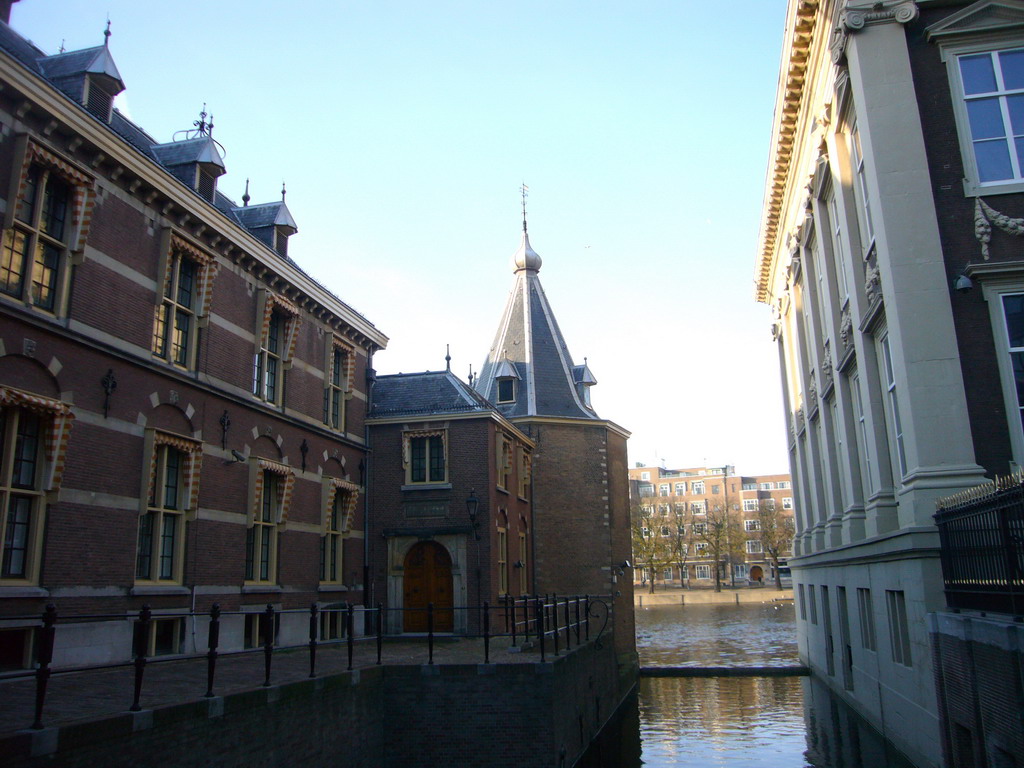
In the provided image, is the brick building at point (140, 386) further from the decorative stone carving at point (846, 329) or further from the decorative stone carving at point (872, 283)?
the decorative stone carving at point (846, 329)

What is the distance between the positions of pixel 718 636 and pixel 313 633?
3319 centimetres

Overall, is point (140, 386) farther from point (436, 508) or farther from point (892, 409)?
point (892, 409)

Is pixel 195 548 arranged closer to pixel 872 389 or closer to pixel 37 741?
pixel 37 741

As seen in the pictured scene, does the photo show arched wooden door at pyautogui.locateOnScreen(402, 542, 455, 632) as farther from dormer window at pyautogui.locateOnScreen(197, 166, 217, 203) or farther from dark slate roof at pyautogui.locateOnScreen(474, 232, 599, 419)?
dormer window at pyautogui.locateOnScreen(197, 166, 217, 203)

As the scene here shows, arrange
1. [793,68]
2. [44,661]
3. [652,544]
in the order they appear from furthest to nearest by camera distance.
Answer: [652,544]
[793,68]
[44,661]

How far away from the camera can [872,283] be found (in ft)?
47.8

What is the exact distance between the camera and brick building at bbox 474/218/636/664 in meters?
29.7

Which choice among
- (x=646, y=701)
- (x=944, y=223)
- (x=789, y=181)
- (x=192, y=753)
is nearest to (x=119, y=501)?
(x=192, y=753)

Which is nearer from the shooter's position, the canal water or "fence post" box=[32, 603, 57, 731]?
"fence post" box=[32, 603, 57, 731]

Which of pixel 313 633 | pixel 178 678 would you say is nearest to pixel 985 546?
pixel 313 633

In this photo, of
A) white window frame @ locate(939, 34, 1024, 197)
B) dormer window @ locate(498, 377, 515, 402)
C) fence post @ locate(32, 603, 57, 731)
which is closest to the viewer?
fence post @ locate(32, 603, 57, 731)

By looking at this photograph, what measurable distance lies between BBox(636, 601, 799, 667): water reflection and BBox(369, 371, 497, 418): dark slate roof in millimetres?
13155

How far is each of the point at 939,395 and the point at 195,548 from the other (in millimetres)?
12898

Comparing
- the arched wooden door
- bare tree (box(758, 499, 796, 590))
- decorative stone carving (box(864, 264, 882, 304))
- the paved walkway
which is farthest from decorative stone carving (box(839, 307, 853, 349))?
bare tree (box(758, 499, 796, 590))
